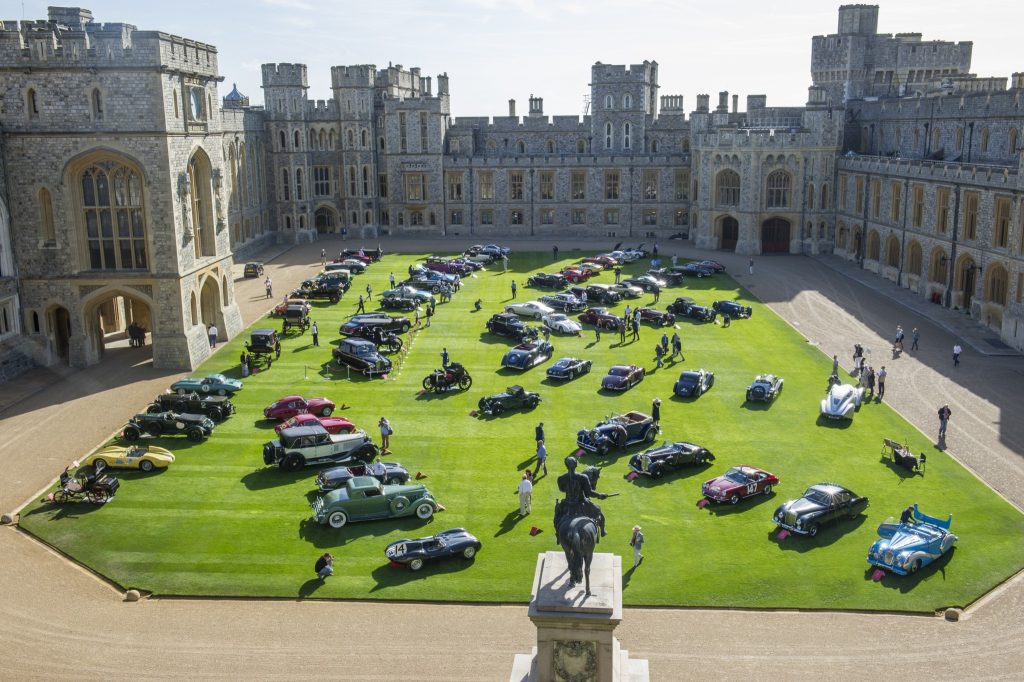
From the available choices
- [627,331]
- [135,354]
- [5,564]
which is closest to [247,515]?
[5,564]

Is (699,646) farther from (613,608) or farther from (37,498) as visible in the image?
(37,498)

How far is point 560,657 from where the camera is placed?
59.0 feet

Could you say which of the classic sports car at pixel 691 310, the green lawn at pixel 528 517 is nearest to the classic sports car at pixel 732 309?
the classic sports car at pixel 691 310

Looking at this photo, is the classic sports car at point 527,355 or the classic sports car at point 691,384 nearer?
the classic sports car at point 691,384

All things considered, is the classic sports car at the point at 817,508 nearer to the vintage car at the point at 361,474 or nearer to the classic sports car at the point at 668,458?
the classic sports car at the point at 668,458

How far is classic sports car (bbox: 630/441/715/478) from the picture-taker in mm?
34500

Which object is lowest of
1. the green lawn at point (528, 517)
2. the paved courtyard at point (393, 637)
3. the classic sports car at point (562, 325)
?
the paved courtyard at point (393, 637)

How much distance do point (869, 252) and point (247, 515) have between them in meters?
61.7

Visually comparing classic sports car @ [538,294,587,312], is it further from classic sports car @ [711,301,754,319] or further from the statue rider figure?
the statue rider figure

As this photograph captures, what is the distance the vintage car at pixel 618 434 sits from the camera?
3706 cm

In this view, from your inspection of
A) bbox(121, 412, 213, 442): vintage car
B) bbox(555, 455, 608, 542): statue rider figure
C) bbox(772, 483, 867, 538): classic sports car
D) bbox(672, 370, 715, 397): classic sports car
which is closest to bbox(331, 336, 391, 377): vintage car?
bbox(121, 412, 213, 442): vintage car

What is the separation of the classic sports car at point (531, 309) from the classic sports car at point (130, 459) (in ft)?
96.3

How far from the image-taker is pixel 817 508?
30234 mm

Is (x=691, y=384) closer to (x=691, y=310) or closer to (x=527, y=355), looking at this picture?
(x=527, y=355)
